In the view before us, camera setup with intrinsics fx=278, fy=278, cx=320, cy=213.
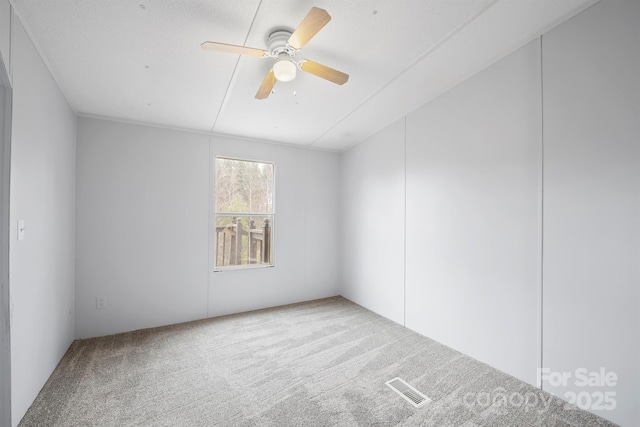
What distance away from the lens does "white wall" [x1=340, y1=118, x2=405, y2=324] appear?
3.56m

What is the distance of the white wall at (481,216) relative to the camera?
2244 mm

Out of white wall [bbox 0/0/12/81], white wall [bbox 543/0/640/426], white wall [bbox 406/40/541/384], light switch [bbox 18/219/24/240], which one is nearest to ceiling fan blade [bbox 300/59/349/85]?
white wall [bbox 406/40/541/384]

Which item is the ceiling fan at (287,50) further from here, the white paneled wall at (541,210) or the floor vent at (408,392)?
the floor vent at (408,392)

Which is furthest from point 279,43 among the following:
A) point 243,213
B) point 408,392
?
point 408,392

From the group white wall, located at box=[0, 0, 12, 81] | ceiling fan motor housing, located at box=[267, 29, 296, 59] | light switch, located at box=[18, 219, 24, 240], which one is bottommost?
light switch, located at box=[18, 219, 24, 240]

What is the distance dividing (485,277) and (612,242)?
93cm

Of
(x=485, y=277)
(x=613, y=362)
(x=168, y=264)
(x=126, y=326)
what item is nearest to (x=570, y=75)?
(x=485, y=277)

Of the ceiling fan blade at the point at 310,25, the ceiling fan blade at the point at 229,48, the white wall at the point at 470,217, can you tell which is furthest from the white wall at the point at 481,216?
the ceiling fan blade at the point at 229,48

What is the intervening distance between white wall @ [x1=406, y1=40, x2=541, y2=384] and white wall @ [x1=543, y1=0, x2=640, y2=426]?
0.12 m

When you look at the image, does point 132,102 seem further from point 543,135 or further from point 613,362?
A: point 613,362

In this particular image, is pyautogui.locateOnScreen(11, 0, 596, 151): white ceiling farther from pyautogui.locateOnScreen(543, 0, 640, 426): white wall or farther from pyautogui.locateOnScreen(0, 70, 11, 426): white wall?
pyautogui.locateOnScreen(0, 70, 11, 426): white wall

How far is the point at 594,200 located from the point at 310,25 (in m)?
2.17

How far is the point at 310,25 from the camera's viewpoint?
5.27 feet

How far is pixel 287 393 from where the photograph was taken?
215cm
